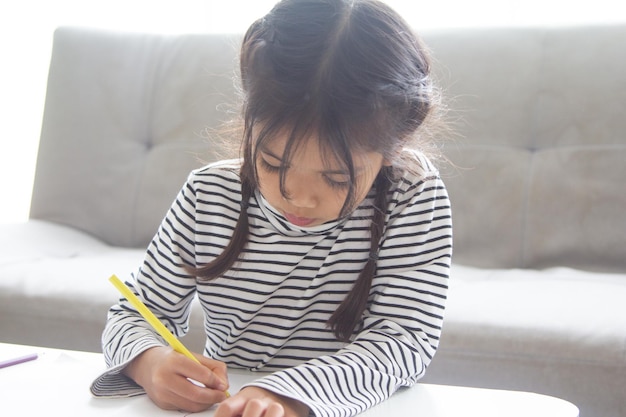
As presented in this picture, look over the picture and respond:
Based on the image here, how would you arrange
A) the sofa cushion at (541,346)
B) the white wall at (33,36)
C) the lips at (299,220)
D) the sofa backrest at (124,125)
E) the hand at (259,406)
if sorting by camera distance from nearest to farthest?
the hand at (259,406), the lips at (299,220), the sofa cushion at (541,346), the sofa backrest at (124,125), the white wall at (33,36)

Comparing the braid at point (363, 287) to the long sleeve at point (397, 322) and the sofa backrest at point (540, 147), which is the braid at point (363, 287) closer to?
the long sleeve at point (397, 322)

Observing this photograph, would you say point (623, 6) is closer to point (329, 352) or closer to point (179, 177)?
point (179, 177)

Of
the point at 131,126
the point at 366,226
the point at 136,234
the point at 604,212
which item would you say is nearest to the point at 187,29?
the point at 131,126

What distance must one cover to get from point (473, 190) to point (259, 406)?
111 centimetres

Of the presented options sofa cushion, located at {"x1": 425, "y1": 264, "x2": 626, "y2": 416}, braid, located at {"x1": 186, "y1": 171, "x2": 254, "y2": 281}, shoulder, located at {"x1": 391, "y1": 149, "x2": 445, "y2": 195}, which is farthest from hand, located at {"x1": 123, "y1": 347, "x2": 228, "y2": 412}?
sofa cushion, located at {"x1": 425, "y1": 264, "x2": 626, "y2": 416}

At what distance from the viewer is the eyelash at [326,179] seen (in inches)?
26.7

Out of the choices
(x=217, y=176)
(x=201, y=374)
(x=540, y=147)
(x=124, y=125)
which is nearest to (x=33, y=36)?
(x=124, y=125)

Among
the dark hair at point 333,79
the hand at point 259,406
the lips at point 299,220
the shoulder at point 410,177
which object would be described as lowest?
the hand at point 259,406

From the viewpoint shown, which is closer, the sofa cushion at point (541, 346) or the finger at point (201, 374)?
the finger at point (201, 374)

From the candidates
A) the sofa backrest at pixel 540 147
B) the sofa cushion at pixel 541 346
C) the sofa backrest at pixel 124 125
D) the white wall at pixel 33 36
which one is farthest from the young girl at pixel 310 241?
the white wall at pixel 33 36

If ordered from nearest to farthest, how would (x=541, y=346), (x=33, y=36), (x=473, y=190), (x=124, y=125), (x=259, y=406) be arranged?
(x=259, y=406), (x=541, y=346), (x=473, y=190), (x=124, y=125), (x=33, y=36)

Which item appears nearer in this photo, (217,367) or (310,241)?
(217,367)

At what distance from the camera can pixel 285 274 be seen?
83 centimetres

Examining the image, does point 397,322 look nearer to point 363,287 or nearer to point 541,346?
point 363,287
